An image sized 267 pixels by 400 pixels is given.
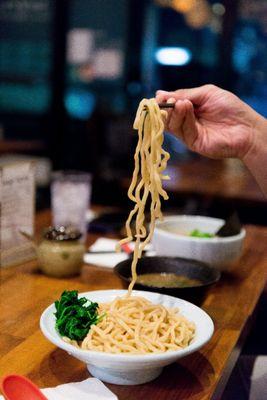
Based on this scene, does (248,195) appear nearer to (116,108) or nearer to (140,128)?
(140,128)

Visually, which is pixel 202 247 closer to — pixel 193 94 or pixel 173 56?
pixel 193 94

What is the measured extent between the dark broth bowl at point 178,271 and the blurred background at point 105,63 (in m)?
4.23

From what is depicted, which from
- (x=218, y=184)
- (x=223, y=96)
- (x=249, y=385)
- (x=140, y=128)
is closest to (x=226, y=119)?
(x=223, y=96)

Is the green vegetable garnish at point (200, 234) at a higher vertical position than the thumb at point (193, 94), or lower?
lower

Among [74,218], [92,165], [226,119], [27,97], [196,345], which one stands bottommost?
[92,165]

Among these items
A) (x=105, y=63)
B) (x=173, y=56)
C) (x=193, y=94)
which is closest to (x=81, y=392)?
(x=193, y=94)

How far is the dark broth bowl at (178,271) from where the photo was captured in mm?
1554

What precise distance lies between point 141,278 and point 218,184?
2.64 meters

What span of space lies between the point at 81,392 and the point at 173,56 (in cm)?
663

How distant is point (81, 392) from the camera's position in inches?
44.9

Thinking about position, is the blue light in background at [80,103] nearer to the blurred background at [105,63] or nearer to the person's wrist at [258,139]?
the blurred background at [105,63]

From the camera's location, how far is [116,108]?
7.23 m

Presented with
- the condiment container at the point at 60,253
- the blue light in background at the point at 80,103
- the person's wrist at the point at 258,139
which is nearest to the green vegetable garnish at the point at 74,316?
the condiment container at the point at 60,253

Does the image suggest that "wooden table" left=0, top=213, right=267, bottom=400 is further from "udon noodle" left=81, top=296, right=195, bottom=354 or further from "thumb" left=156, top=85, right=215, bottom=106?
"thumb" left=156, top=85, right=215, bottom=106
